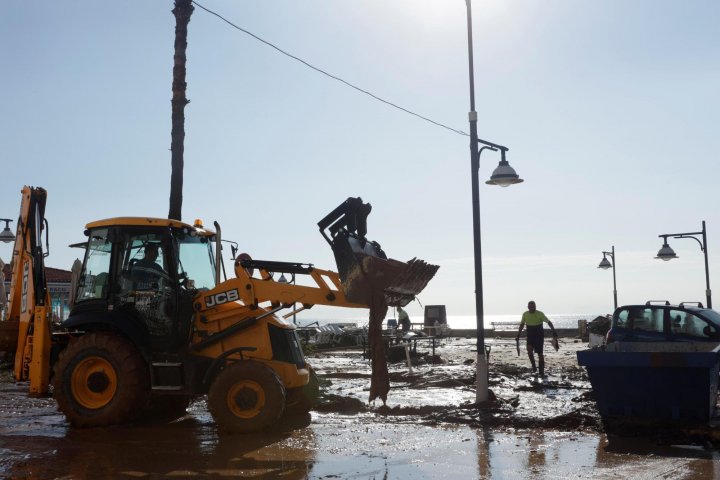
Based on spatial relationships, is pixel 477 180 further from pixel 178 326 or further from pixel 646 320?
pixel 178 326

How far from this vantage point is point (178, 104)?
17.6 meters

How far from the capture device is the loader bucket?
35.3ft

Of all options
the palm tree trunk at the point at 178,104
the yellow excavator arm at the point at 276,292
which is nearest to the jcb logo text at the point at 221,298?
the yellow excavator arm at the point at 276,292

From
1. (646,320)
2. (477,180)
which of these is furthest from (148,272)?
(646,320)

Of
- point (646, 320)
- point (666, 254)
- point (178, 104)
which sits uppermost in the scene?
point (178, 104)

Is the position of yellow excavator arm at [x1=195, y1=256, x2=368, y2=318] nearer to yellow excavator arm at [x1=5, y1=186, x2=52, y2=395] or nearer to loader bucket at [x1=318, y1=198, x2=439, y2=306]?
loader bucket at [x1=318, y1=198, x2=439, y2=306]

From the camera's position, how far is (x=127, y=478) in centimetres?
784

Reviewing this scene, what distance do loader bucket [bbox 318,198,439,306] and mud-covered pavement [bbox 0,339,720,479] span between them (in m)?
1.97

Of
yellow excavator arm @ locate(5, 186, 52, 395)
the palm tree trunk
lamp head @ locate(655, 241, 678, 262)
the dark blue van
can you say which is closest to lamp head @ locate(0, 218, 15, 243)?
the palm tree trunk

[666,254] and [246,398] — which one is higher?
[666,254]

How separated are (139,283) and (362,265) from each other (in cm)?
326

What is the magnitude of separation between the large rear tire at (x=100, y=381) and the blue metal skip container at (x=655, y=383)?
6.29m

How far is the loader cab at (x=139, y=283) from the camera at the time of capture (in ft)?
35.7

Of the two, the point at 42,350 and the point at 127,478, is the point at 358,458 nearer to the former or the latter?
the point at 127,478
